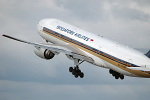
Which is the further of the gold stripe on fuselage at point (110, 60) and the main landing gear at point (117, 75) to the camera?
the main landing gear at point (117, 75)

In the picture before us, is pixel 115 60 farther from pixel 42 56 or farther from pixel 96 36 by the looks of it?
pixel 42 56

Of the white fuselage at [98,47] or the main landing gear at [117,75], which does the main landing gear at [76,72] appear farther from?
the main landing gear at [117,75]

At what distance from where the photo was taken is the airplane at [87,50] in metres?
60.2

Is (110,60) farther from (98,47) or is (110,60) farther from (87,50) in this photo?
(87,50)

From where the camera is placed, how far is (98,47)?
2511 inches

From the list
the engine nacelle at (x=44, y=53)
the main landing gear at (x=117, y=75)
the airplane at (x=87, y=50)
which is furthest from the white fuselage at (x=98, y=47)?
the main landing gear at (x=117, y=75)

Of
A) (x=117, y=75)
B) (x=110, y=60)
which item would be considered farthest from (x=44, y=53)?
(x=117, y=75)

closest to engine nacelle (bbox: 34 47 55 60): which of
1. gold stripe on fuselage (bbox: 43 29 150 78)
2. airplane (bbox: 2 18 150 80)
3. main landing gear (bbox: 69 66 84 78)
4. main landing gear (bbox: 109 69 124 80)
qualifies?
airplane (bbox: 2 18 150 80)

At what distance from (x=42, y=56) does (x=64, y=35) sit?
18.0 feet

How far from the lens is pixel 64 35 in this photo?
6994 cm

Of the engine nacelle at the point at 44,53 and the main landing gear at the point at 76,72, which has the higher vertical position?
the engine nacelle at the point at 44,53

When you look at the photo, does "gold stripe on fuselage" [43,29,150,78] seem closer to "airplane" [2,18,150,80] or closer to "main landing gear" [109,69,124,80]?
"airplane" [2,18,150,80]

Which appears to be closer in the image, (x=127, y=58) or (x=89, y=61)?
(x=127, y=58)

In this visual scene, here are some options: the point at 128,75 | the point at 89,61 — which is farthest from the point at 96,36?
the point at 128,75
